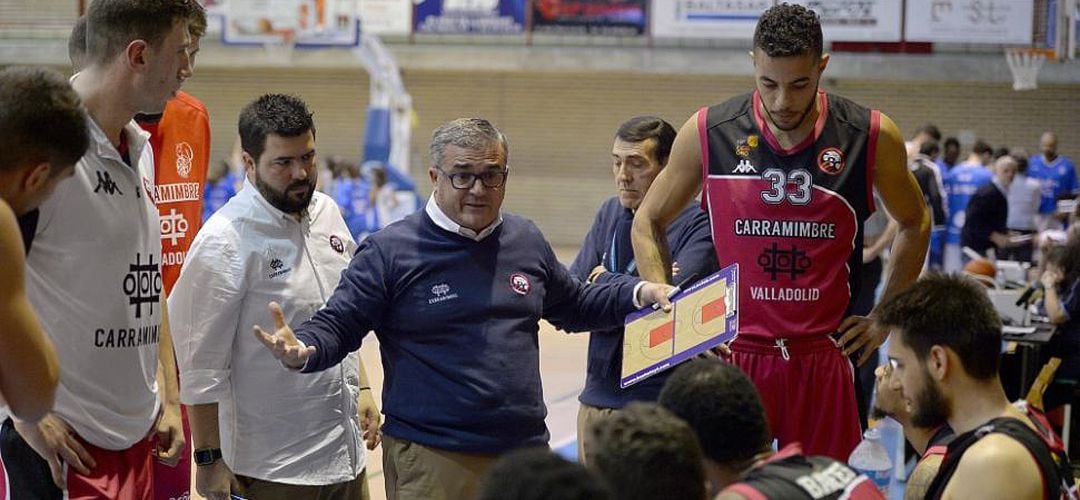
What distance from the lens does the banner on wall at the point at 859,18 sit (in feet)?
62.2

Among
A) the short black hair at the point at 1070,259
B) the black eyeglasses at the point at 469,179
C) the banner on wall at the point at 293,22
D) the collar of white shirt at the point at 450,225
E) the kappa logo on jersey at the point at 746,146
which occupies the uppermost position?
the banner on wall at the point at 293,22

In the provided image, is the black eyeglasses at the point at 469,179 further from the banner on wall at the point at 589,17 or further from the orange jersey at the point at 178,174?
the banner on wall at the point at 589,17

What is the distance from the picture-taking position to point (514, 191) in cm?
2652

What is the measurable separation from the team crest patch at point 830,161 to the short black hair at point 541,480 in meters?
2.45

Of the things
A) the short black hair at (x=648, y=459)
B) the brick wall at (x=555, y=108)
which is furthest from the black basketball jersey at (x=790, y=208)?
the brick wall at (x=555, y=108)

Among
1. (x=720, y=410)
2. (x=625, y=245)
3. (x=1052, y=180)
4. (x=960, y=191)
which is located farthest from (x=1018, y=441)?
(x=1052, y=180)

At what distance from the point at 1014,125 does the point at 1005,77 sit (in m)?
2.23

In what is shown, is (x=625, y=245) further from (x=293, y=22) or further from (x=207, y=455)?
(x=293, y=22)

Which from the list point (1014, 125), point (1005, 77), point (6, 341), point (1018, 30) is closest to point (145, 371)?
point (6, 341)

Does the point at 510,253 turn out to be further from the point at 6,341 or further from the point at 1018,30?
the point at 1018,30

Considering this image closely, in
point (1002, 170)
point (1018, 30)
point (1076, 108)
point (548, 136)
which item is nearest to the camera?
point (1002, 170)

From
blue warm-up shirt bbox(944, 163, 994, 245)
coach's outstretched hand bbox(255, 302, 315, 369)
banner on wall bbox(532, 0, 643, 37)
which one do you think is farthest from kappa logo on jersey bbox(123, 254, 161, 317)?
banner on wall bbox(532, 0, 643, 37)

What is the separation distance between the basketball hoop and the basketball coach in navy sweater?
17558mm

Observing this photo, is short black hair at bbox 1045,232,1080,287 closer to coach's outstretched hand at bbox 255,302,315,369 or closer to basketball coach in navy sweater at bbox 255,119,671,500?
basketball coach in navy sweater at bbox 255,119,671,500
